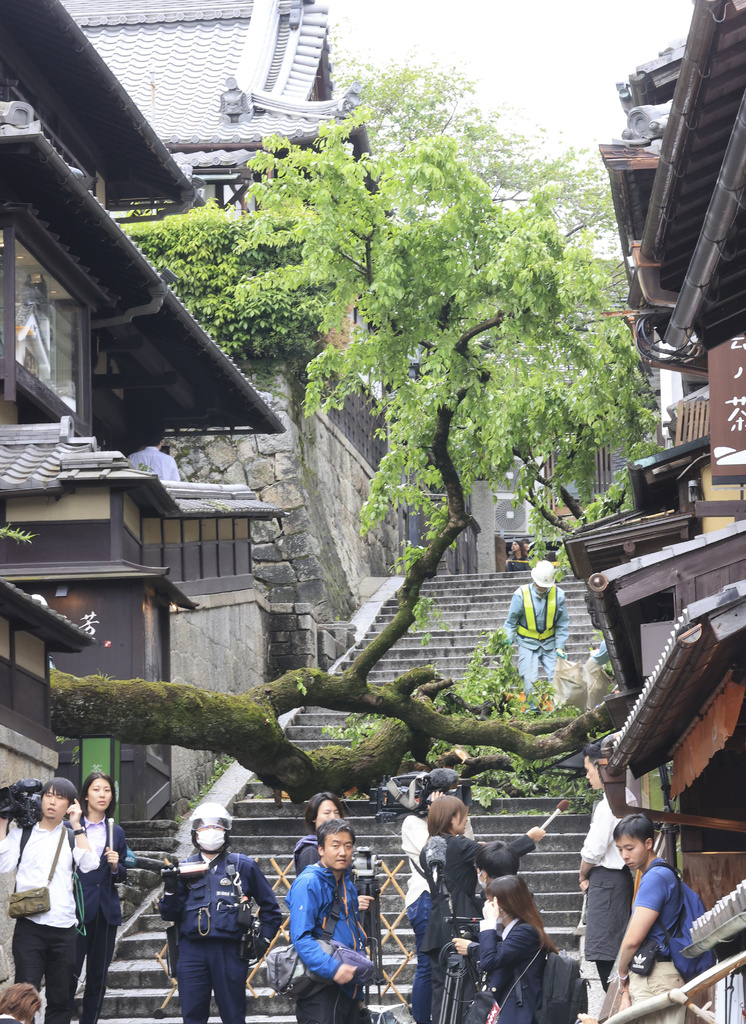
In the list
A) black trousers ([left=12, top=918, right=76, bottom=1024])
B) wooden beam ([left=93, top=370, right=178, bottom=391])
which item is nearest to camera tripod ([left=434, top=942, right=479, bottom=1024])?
black trousers ([left=12, top=918, right=76, bottom=1024])

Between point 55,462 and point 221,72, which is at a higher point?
point 221,72

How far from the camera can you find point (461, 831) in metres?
7.77

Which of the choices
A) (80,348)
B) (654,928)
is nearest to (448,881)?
(654,928)

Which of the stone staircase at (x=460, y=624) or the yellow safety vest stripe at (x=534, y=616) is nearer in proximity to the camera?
the yellow safety vest stripe at (x=534, y=616)

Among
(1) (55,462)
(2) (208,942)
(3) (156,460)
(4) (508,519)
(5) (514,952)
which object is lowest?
(2) (208,942)

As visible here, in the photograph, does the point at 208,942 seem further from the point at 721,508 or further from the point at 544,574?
the point at 544,574

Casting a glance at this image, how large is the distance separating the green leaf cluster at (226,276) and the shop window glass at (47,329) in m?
9.01

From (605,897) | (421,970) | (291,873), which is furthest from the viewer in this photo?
(291,873)

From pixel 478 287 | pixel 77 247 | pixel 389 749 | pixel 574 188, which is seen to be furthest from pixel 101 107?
pixel 574 188

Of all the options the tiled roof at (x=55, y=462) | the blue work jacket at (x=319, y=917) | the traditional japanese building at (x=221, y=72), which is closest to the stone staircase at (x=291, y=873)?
the blue work jacket at (x=319, y=917)

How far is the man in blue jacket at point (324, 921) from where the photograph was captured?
23.0ft

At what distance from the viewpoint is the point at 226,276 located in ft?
78.9

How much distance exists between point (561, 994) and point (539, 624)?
31.9 feet

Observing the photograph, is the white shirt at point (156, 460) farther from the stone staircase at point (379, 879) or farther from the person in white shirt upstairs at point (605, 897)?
the person in white shirt upstairs at point (605, 897)
